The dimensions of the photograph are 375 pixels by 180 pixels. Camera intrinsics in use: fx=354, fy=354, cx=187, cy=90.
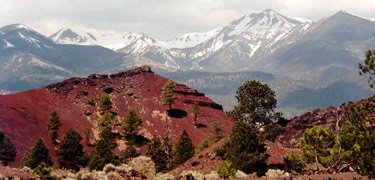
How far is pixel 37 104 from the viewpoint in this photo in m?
135

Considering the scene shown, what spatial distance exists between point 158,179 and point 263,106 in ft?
96.8

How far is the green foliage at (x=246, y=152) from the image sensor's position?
144ft

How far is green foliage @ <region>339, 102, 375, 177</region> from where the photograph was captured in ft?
84.7

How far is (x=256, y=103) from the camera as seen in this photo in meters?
58.9

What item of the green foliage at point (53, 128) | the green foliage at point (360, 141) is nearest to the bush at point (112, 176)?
the green foliage at point (360, 141)

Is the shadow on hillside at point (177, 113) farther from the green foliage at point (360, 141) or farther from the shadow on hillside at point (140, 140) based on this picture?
the green foliage at point (360, 141)

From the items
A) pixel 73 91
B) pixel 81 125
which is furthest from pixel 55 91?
pixel 81 125

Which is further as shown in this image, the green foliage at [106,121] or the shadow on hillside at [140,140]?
the green foliage at [106,121]

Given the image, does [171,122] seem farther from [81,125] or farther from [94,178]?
[94,178]

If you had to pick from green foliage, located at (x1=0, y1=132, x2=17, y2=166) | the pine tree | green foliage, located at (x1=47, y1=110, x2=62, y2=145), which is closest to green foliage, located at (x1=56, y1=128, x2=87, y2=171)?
the pine tree

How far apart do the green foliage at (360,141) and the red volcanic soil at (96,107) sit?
88025mm

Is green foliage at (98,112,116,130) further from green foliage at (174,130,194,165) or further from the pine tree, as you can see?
green foliage at (174,130,194,165)

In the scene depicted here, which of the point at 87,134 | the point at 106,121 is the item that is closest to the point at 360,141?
the point at 87,134

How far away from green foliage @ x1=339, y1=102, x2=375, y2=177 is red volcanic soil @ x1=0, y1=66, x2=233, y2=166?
88.0 m
